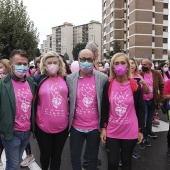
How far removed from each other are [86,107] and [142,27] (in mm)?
50339

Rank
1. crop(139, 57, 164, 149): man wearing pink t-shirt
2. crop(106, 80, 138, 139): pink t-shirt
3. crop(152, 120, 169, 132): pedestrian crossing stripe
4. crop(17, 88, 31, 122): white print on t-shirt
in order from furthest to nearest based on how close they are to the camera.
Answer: crop(152, 120, 169, 132): pedestrian crossing stripe, crop(139, 57, 164, 149): man wearing pink t-shirt, crop(106, 80, 138, 139): pink t-shirt, crop(17, 88, 31, 122): white print on t-shirt

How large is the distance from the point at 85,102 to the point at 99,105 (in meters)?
0.19

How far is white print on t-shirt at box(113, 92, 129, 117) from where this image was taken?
9.93ft

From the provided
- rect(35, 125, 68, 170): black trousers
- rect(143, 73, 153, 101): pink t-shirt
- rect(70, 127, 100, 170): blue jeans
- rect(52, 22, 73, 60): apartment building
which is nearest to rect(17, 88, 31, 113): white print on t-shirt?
rect(35, 125, 68, 170): black trousers

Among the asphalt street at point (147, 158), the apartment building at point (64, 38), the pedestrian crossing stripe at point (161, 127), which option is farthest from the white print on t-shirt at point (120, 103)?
the apartment building at point (64, 38)

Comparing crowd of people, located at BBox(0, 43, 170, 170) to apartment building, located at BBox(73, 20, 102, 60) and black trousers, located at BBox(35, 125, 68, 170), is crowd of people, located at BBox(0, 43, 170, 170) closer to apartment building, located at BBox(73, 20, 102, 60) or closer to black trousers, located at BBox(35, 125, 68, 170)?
black trousers, located at BBox(35, 125, 68, 170)

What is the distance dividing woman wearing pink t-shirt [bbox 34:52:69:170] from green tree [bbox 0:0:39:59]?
20.0m

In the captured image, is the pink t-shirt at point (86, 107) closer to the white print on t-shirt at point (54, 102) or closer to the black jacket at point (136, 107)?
the black jacket at point (136, 107)

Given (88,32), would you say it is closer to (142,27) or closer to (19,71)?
(142,27)

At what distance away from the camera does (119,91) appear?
306cm

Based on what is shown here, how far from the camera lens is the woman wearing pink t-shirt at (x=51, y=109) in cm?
313

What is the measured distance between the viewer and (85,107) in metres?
3.13

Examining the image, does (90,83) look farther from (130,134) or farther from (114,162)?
(114,162)

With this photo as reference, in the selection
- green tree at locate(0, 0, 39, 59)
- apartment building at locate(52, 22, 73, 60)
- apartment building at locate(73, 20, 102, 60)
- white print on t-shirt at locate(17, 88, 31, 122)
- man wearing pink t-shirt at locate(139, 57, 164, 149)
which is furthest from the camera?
apartment building at locate(52, 22, 73, 60)
